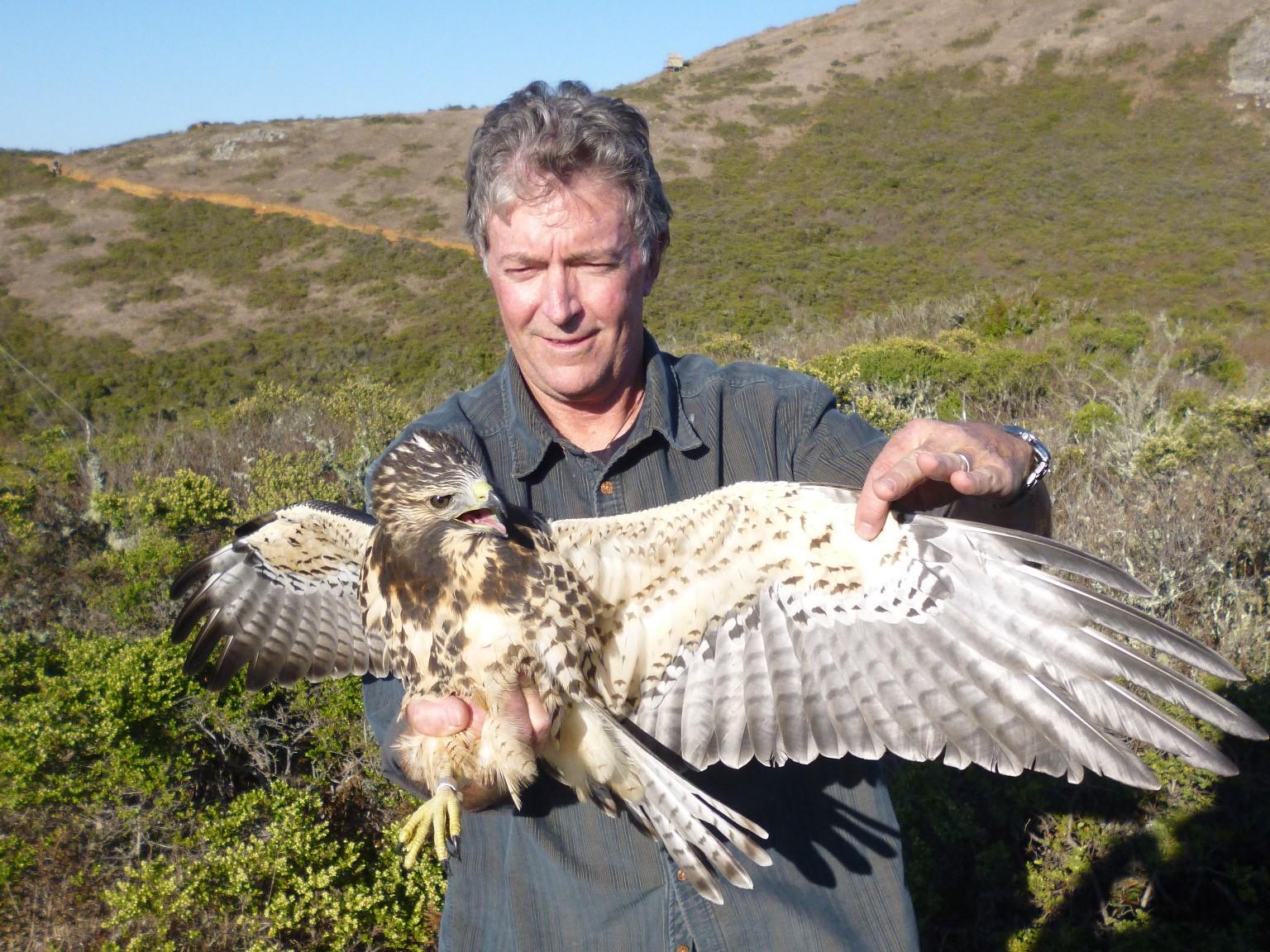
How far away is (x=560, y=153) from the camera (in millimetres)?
2484

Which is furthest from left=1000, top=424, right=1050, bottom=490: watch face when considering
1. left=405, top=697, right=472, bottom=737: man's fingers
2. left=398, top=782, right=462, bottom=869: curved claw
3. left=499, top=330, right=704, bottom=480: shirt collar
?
left=398, top=782, right=462, bottom=869: curved claw

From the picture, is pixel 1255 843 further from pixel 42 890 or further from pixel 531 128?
pixel 42 890

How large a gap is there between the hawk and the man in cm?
13

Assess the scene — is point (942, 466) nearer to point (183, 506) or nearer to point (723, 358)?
point (183, 506)

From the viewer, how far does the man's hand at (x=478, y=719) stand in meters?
2.32

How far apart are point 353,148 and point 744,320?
33.6m

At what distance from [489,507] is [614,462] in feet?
1.40

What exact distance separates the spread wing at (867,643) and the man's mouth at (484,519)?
175 millimetres

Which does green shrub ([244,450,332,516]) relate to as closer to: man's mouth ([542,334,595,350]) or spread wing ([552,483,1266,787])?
man's mouth ([542,334,595,350])

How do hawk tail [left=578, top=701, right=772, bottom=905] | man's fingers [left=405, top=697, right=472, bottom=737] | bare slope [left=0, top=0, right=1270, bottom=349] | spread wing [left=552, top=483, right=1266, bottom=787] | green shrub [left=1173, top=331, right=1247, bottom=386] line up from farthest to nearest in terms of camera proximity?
bare slope [left=0, top=0, right=1270, bottom=349] → green shrub [left=1173, top=331, right=1247, bottom=386] → man's fingers [left=405, top=697, right=472, bottom=737] → hawk tail [left=578, top=701, right=772, bottom=905] → spread wing [left=552, top=483, right=1266, bottom=787]

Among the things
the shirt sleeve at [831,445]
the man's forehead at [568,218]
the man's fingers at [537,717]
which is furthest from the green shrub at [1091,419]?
the man's fingers at [537,717]

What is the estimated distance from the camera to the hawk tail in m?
2.08

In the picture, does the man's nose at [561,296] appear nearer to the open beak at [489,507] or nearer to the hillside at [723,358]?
the open beak at [489,507]

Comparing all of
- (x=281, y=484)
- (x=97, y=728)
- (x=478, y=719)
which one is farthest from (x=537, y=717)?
(x=281, y=484)
